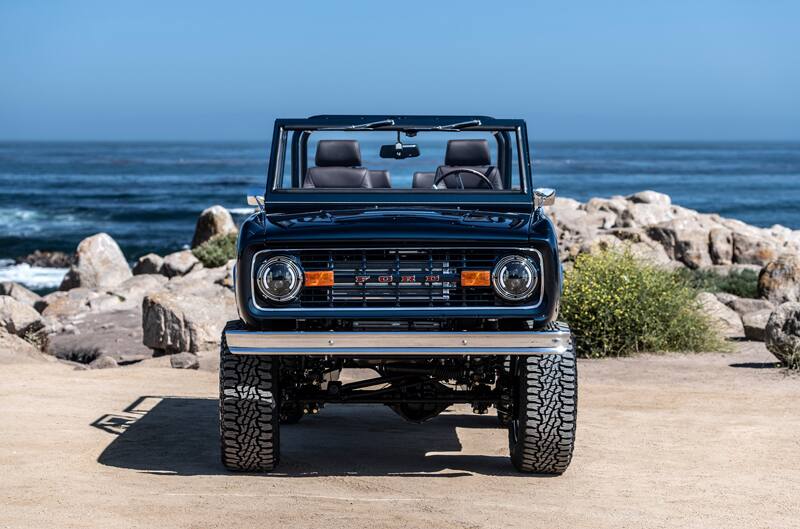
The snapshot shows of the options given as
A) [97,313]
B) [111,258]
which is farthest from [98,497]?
[111,258]

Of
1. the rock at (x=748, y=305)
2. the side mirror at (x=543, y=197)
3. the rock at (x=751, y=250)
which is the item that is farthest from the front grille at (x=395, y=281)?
the rock at (x=751, y=250)

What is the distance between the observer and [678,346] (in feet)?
44.5

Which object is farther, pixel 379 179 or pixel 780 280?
pixel 780 280

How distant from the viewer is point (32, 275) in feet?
107

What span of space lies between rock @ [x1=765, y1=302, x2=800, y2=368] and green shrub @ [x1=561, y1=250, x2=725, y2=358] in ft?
4.31

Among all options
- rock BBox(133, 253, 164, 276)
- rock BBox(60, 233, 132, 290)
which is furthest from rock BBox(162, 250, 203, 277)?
rock BBox(60, 233, 132, 290)

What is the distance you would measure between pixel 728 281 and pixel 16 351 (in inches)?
409

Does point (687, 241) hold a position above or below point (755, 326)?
above

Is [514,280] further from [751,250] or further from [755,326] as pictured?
[751,250]

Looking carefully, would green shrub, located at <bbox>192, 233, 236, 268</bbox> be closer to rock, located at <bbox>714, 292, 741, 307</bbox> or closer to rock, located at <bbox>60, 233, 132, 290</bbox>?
rock, located at <bbox>60, 233, 132, 290</bbox>

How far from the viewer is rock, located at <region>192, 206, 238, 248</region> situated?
91.0 feet

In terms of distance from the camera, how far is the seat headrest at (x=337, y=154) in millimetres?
8922

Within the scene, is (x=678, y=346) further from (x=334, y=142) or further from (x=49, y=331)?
(x=49, y=331)

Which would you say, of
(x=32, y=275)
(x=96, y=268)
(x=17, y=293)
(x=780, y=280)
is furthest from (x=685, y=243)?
(x=32, y=275)
